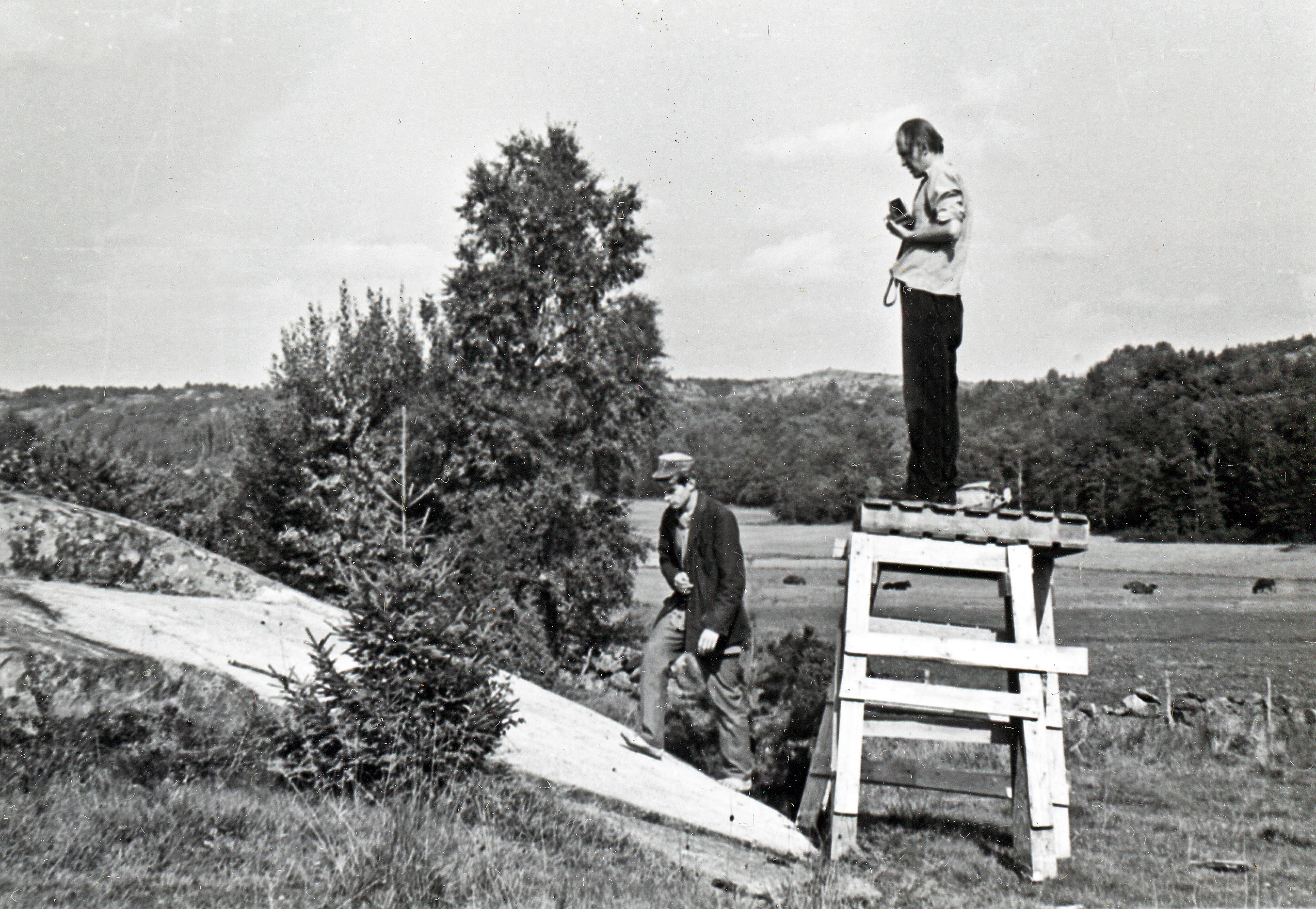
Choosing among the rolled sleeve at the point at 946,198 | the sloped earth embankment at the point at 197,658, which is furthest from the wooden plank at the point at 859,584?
the rolled sleeve at the point at 946,198

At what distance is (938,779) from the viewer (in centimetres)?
640

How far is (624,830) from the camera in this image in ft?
15.5

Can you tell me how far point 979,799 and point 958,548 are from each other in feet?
11.0

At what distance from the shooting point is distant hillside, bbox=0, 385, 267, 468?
18.2 m

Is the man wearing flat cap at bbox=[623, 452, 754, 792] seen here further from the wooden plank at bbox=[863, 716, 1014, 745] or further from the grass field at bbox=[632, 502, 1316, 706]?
the grass field at bbox=[632, 502, 1316, 706]

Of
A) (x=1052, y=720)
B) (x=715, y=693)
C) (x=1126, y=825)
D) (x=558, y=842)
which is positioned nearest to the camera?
(x=558, y=842)

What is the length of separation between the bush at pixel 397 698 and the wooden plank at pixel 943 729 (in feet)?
9.11

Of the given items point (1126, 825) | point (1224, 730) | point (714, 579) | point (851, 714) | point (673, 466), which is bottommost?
point (1224, 730)

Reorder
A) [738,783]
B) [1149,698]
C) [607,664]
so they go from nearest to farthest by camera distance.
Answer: [738,783]
[1149,698]
[607,664]

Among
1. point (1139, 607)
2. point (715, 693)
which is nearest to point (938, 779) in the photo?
point (715, 693)

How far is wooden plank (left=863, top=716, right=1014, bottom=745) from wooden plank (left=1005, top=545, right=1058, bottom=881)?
93 cm

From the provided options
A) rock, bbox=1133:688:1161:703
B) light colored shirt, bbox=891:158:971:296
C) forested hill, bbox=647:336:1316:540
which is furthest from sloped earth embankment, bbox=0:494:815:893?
forested hill, bbox=647:336:1316:540

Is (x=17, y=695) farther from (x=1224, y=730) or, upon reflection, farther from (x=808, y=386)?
(x=808, y=386)

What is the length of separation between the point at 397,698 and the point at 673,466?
289 centimetres
